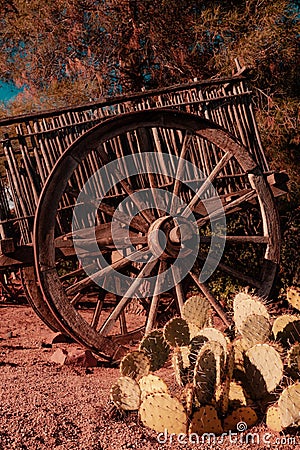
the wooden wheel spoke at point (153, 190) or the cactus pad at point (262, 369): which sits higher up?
the wooden wheel spoke at point (153, 190)

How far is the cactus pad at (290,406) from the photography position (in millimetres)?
3010

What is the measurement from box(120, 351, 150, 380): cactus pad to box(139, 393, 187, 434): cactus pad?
499 mm

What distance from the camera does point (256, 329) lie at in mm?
3602

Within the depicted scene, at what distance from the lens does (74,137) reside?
5.13 meters

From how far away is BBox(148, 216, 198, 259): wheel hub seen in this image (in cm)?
479

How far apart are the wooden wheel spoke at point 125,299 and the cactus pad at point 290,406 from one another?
1.88 metres

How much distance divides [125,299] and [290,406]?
2.00 metres

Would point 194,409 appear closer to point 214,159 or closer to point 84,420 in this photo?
point 84,420

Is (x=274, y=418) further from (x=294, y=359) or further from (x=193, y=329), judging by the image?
(x=193, y=329)

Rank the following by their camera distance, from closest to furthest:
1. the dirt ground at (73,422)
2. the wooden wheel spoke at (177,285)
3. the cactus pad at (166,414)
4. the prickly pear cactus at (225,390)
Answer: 1. the dirt ground at (73,422)
2. the cactus pad at (166,414)
3. the prickly pear cactus at (225,390)
4. the wooden wheel spoke at (177,285)

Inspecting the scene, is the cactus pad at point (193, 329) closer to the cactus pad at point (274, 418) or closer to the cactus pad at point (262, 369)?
the cactus pad at point (262, 369)

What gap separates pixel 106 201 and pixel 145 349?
1.80m

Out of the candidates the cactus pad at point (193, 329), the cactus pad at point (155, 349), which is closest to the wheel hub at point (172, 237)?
the cactus pad at point (193, 329)

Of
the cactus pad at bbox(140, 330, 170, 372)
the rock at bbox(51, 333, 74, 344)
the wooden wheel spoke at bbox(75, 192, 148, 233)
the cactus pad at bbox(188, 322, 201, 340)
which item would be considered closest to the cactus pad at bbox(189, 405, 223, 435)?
the cactus pad at bbox(140, 330, 170, 372)
